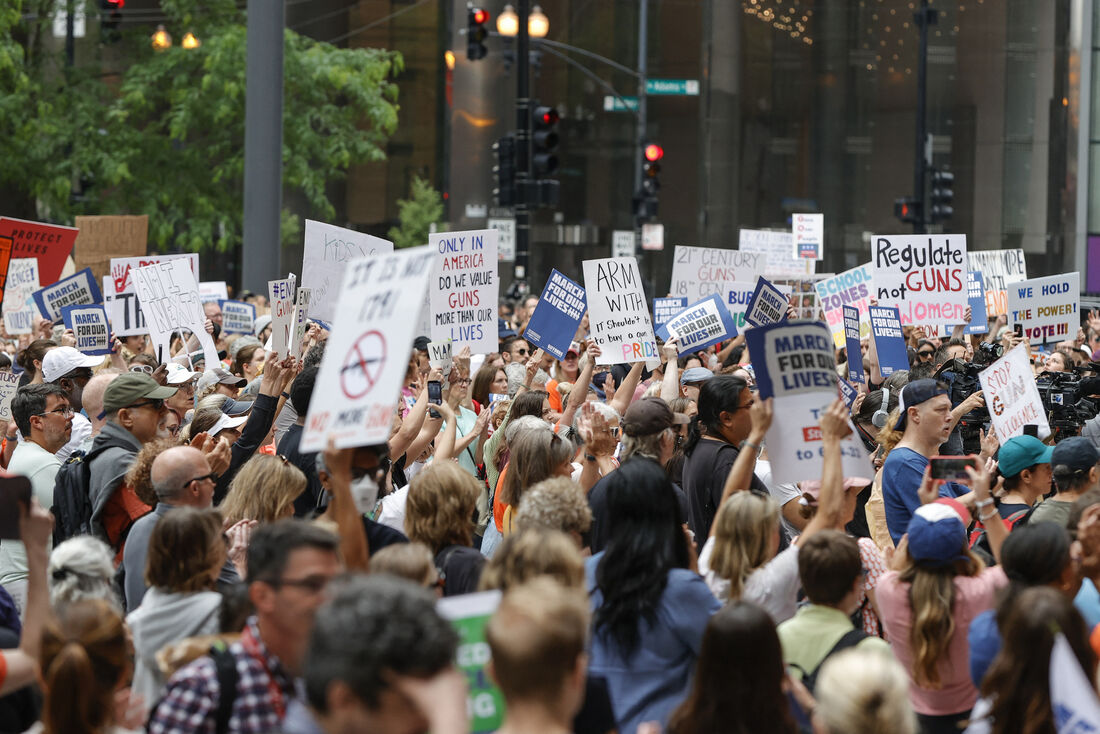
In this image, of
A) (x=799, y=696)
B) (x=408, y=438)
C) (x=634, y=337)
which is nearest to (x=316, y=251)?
(x=634, y=337)

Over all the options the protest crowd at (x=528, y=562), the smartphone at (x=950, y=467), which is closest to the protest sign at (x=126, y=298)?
the protest crowd at (x=528, y=562)

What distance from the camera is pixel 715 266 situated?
15.9 meters

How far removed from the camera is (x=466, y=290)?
32.4 feet

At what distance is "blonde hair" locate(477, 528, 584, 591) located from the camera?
433cm

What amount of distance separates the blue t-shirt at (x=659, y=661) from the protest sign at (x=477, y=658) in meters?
0.77

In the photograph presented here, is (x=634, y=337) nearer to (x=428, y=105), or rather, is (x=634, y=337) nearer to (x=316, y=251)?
(x=316, y=251)

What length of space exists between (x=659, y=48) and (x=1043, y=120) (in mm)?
9032

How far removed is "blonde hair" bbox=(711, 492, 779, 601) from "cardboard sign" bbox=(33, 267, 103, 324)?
9.87 m

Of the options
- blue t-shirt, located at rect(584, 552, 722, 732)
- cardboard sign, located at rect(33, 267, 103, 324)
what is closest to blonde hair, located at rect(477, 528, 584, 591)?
blue t-shirt, located at rect(584, 552, 722, 732)

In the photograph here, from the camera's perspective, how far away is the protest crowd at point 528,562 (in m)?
3.37

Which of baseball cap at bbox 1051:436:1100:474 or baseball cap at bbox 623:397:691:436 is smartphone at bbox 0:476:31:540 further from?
baseball cap at bbox 1051:436:1100:474

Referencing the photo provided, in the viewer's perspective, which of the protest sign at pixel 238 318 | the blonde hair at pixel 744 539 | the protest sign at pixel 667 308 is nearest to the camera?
the blonde hair at pixel 744 539

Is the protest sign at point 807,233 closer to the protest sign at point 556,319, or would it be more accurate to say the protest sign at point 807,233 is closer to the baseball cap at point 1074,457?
the protest sign at point 556,319

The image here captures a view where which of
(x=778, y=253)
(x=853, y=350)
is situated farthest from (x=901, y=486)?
(x=778, y=253)
